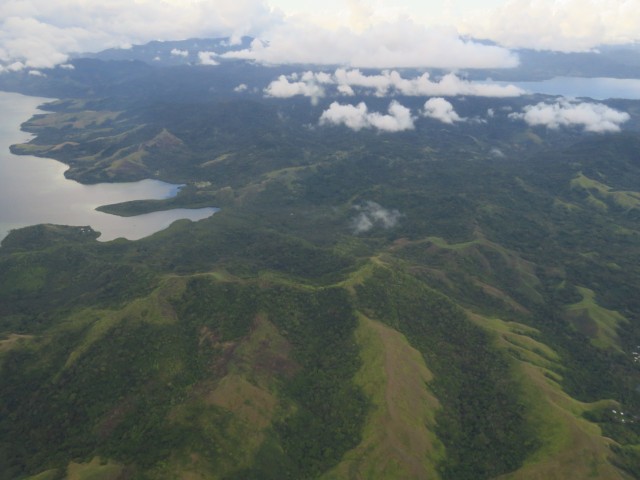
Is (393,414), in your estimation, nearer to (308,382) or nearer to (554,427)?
(308,382)

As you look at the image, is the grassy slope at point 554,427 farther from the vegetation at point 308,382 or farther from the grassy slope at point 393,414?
the grassy slope at point 393,414

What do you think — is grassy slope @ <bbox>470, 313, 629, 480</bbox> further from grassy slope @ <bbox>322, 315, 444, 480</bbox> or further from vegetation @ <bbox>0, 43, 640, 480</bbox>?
grassy slope @ <bbox>322, 315, 444, 480</bbox>

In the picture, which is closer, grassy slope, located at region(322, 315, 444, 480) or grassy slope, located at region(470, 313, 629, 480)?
grassy slope, located at region(470, 313, 629, 480)

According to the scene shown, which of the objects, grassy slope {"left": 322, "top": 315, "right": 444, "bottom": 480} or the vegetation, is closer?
grassy slope {"left": 322, "top": 315, "right": 444, "bottom": 480}

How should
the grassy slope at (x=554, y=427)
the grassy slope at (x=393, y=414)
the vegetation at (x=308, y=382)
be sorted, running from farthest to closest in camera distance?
1. the vegetation at (x=308, y=382)
2. the grassy slope at (x=393, y=414)
3. the grassy slope at (x=554, y=427)

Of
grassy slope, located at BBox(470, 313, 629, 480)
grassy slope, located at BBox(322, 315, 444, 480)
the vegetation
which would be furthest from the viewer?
the vegetation

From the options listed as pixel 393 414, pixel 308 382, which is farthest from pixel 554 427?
pixel 308 382

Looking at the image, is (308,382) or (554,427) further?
(308,382)

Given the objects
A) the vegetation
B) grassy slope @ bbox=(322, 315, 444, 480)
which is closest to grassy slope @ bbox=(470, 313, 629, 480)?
the vegetation

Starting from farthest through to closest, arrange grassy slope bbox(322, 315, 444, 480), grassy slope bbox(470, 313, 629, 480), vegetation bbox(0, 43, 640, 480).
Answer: vegetation bbox(0, 43, 640, 480), grassy slope bbox(322, 315, 444, 480), grassy slope bbox(470, 313, 629, 480)

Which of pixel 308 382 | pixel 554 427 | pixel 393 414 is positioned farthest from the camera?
pixel 308 382

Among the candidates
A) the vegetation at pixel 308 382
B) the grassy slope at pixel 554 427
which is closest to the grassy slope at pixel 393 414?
the vegetation at pixel 308 382

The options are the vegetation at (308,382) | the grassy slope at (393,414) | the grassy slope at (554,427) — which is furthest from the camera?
Result: the vegetation at (308,382)
